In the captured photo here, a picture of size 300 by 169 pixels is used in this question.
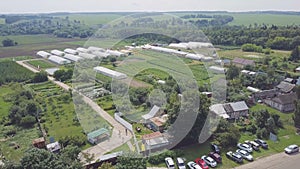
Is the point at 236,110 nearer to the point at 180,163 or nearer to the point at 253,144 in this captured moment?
the point at 253,144

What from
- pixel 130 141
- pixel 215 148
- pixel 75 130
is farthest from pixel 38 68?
pixel 215 148

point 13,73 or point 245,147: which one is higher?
point 245,147

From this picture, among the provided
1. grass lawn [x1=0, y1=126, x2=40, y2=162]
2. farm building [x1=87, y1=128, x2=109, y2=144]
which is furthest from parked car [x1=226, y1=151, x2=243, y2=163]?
grass lawn [x1=0, y1=126, x2=40, y2=162]

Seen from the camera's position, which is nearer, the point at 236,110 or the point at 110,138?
the point at 110,138

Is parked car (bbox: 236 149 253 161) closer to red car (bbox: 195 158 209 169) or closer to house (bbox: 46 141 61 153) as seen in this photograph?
red car (bbox: 195 158 209 169)

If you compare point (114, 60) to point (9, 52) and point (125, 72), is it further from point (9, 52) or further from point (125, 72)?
point (9, 52)

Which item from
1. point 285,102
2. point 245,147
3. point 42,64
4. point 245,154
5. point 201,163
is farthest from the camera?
point 42,64

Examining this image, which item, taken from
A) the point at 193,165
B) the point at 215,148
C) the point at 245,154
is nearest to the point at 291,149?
the point at 245,154
